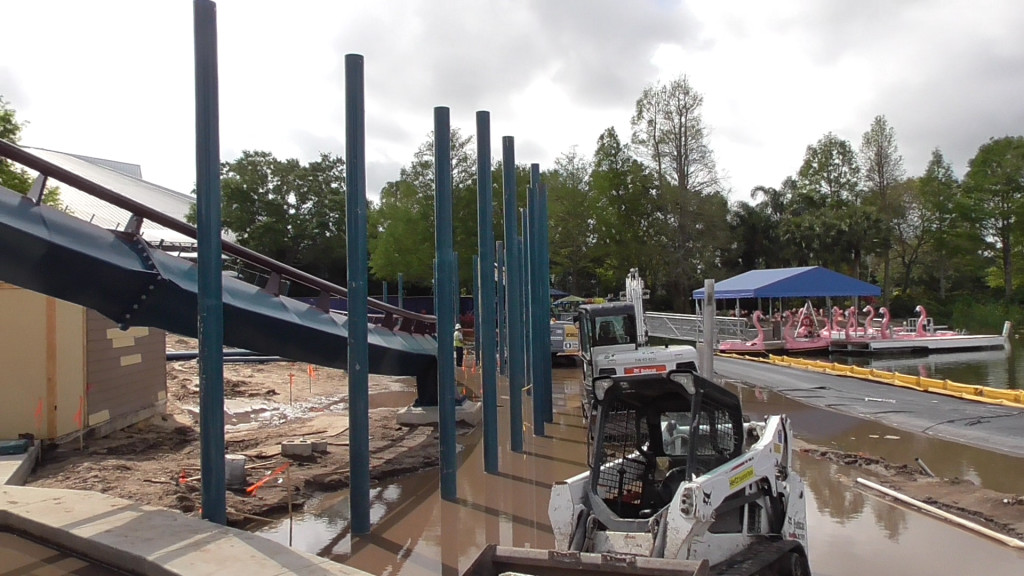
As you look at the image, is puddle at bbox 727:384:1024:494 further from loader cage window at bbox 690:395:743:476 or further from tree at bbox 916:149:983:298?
tree at bbox 916:149:983:298

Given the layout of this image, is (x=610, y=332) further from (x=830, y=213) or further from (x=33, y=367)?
(x=830, y=213)

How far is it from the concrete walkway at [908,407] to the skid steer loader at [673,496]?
26.3 ft

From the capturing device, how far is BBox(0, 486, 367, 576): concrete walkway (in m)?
5.51

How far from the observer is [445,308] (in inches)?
377

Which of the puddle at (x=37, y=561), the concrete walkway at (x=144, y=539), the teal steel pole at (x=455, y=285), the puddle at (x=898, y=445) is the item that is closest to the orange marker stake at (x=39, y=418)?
the concrete walkway at (x=144, y=539)

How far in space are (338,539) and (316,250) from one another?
50287 mm

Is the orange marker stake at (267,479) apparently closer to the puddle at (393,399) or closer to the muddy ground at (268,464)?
the muddy ground at (268,464)

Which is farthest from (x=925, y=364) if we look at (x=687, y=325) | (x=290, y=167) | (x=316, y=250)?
(x=290, y=167)

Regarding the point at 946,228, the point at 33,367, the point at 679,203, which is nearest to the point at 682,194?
the point at 679,203

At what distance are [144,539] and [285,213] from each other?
54086 mm

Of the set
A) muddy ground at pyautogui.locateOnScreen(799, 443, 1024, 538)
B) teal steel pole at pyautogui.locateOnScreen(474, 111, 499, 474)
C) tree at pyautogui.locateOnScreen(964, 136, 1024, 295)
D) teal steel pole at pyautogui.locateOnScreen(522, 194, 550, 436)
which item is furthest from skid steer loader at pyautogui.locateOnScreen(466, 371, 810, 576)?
tree at pyautogui.locateOnScreen(964, 136, 1024, 295)

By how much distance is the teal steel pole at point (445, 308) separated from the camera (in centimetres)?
925

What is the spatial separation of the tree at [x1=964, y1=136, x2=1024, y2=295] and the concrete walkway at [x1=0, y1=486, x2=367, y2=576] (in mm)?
59748

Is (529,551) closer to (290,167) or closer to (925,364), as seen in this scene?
(925,364)
